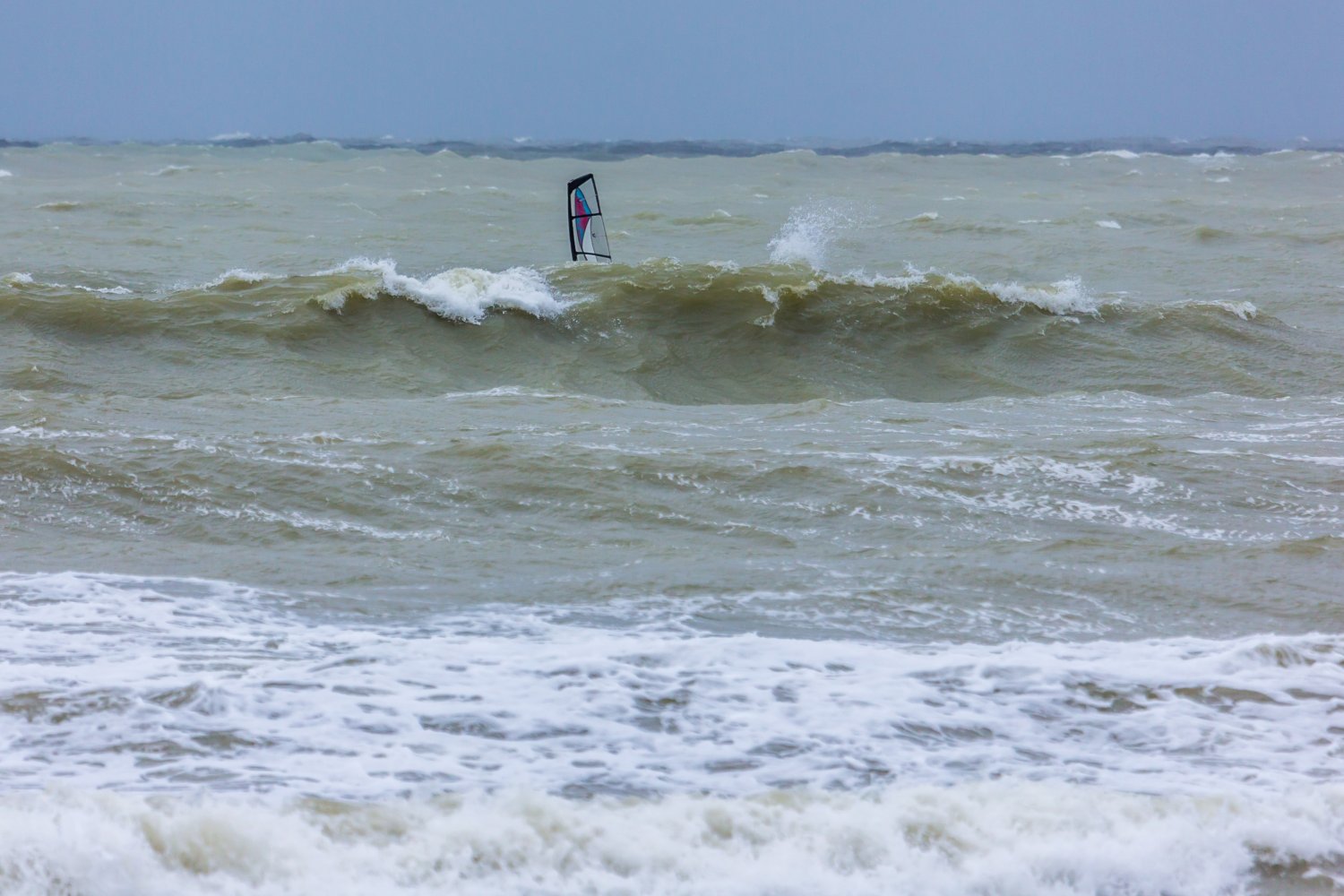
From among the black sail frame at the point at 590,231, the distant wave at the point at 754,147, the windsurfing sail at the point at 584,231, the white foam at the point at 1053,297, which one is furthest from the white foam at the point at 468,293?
the distant wave at the point at 754,147

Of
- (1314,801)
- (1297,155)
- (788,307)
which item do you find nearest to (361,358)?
(788,307)

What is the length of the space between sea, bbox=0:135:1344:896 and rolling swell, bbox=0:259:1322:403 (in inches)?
2.7

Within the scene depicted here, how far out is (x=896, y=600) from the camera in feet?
17.0

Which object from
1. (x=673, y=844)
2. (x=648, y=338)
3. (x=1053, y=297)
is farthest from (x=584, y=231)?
(x=673, y=844)

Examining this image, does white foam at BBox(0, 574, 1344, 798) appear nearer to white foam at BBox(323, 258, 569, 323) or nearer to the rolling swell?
the rolling swell

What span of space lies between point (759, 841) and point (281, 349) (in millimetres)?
9580

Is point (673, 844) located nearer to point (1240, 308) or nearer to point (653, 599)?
point (653, 599)

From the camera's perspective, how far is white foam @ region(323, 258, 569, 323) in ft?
43.4

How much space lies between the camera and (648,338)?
519 inches

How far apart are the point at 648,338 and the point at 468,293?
208cm

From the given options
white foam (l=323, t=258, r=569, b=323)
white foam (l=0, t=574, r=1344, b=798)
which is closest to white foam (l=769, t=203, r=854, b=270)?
white foam (l=323, t=258, r=569, b=323)

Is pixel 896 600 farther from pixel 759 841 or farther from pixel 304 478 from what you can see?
pixel 304 478

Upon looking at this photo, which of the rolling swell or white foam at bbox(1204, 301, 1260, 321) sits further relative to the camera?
white foam at bbox(1204, 301, 1260, 321)

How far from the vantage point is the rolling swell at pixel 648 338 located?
11477 millimetres
